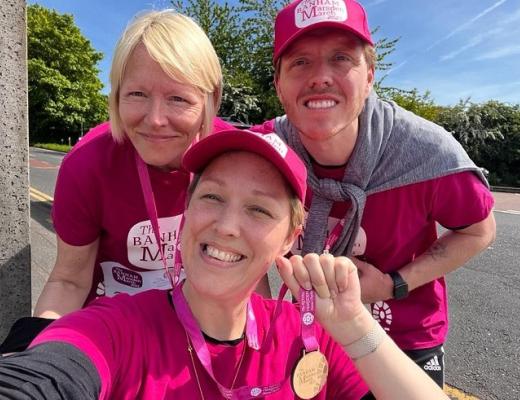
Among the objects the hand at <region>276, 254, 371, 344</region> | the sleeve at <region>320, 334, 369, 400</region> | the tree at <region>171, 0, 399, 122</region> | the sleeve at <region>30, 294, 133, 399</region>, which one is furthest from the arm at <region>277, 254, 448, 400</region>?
the tree at <region>171, 0, 399, 122</region>

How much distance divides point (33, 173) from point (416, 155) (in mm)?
14916

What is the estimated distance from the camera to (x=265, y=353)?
1492 millimetres

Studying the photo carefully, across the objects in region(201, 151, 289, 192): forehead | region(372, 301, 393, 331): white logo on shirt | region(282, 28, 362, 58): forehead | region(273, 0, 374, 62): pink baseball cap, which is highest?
region(273, 0, 374, 62): pink baseball cap

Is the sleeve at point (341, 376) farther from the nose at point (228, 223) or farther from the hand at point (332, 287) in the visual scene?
the nose at point (228, 223)

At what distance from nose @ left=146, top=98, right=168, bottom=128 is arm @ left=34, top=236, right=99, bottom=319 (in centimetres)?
64

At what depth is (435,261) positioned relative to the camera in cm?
213

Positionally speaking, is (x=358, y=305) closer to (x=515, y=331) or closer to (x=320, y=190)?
(x=320, y=190)

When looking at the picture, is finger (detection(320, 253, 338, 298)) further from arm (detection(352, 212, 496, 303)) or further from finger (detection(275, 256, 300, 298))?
arm (detection(352, 212, 496, 303))

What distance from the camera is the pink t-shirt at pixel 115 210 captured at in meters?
1.90

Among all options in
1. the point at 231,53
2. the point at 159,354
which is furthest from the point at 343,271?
the point at 231,53

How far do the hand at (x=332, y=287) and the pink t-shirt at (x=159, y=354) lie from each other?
25 cm

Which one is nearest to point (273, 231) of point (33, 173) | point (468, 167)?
point (468, 167)

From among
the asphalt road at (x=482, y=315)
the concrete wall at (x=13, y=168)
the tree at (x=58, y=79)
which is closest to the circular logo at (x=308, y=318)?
the concrete wall at (x=13, y=168)

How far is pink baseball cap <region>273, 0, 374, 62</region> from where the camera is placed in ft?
6.24
